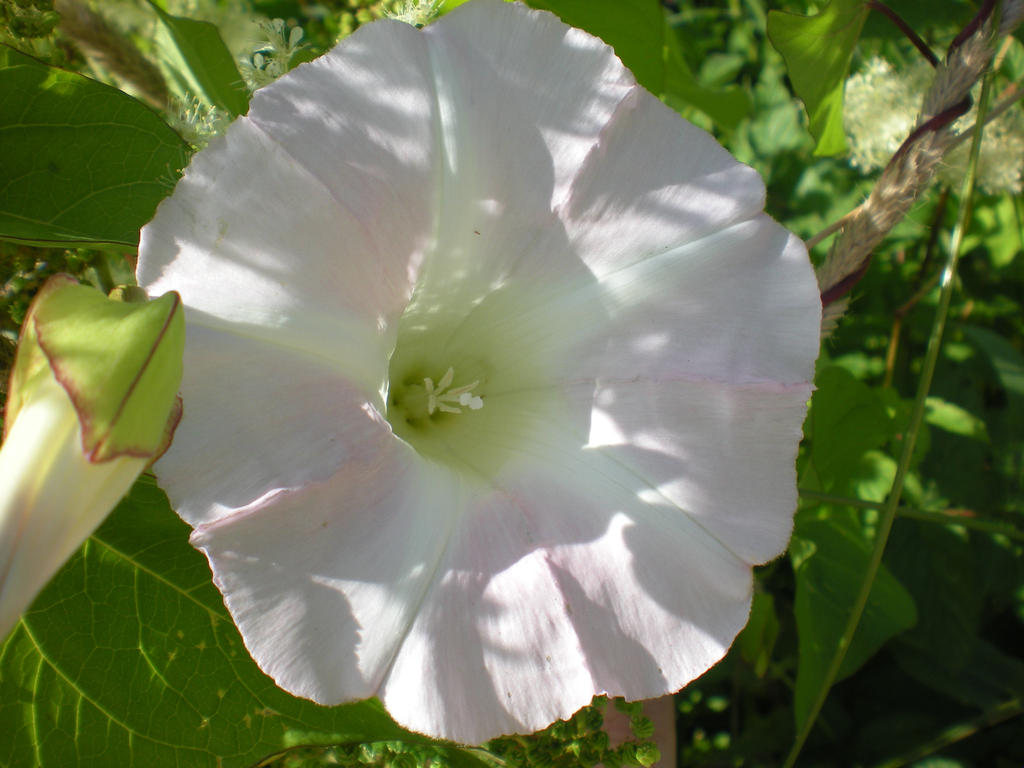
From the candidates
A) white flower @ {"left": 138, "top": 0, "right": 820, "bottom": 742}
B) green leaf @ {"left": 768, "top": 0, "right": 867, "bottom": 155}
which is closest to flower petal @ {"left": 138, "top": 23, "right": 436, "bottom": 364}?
white flower @ {"left": 138, "top": 0, "right": 820, "bottom": 742}

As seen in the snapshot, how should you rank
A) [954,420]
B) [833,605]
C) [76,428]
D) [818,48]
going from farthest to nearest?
1. [954,420]
2. [833,605]
3. [818,48]
4. [76,428]

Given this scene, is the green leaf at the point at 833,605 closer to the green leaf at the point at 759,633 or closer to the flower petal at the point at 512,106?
the green leaf at the point at 759,633

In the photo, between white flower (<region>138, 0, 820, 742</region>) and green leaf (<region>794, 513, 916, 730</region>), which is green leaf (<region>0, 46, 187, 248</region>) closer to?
white flower (<region>138, 0, 820, 742</region>)

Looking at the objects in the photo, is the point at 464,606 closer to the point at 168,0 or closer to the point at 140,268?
the point at 140,268

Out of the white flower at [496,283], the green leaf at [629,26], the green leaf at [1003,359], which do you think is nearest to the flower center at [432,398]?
the white flower at [496,283]

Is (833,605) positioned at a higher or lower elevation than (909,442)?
lower

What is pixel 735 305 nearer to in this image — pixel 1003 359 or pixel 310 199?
pixel 310 199

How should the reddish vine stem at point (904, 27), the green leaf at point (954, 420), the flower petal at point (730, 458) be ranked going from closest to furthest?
the flower petal at point (730, 458) < the reddish vine stem at point (904, 27) < the green leaf at point (954, 420)

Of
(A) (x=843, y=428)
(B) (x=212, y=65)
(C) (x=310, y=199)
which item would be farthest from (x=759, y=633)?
(B) (x=212, y=65)
